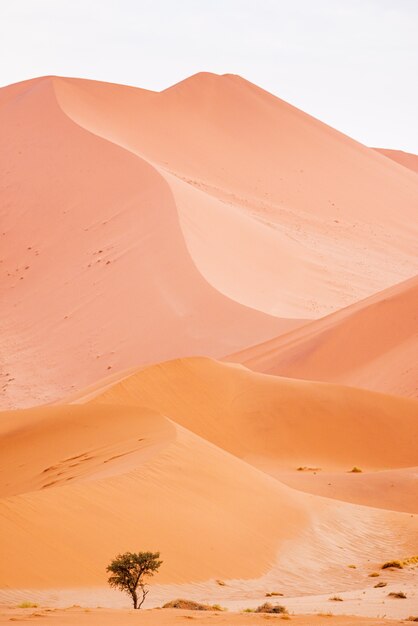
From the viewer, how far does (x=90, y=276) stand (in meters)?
42.8

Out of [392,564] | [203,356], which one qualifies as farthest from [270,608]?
[203,356]

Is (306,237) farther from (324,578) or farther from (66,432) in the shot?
(324,578)

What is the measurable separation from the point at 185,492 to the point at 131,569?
350cm

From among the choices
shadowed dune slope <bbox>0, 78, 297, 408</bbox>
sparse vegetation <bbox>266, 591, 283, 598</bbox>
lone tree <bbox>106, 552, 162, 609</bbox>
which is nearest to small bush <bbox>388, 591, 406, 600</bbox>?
sparse vegetation <bbox>266, 591, 283, 598</bbox>

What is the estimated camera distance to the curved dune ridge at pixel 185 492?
13.1 metres

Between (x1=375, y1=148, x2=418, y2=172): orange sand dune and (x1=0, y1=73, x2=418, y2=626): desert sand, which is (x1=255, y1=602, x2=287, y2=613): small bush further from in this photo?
(x1=375, y1=148, x2=418, y2=172): orange sand dune

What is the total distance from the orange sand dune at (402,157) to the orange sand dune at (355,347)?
76.3 metres

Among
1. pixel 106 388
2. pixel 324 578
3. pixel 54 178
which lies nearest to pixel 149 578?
pixel 324 578

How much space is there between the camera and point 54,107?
58156 mm

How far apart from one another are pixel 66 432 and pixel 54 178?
31.7 m

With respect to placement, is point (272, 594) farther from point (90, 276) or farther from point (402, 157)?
point (402, 157)

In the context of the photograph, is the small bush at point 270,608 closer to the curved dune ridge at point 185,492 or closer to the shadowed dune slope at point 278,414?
the curved dune ridge at point 185,492

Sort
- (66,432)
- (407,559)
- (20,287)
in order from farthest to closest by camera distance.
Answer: (20,287), (66,432), (407,559)

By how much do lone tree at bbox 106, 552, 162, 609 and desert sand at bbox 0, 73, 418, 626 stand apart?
0.29 m
